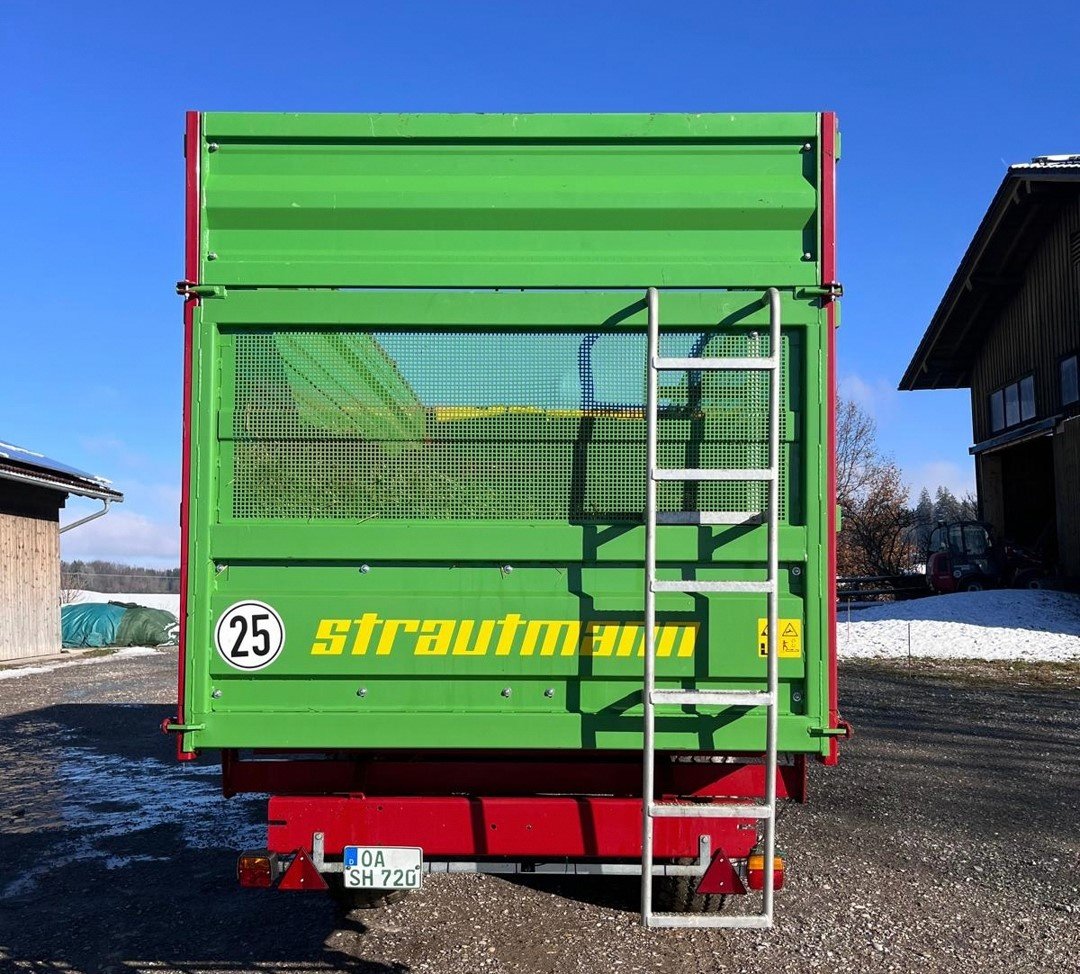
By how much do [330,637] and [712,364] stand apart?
5.50 ft

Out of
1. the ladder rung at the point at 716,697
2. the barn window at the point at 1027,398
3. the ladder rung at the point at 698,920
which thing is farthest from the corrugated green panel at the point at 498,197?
the barn window at the point at 1027,398

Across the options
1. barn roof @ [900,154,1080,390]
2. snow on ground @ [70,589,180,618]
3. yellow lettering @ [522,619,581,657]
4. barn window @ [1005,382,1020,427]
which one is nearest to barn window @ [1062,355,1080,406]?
barn window @ [1005,382,1020,427]

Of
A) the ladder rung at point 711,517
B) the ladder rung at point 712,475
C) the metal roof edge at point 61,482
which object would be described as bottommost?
the ladder rung at point 711,517

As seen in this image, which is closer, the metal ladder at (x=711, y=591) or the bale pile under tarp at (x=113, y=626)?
the metal ladder at (x=711, y=591)

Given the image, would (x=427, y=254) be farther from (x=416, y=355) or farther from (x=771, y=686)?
(x=771, y=686)

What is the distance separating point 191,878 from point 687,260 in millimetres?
4335

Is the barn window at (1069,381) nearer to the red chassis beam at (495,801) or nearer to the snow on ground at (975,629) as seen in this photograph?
the snow on ground at (975,629)

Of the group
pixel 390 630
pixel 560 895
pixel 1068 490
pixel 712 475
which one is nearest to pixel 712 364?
pixel 712 475

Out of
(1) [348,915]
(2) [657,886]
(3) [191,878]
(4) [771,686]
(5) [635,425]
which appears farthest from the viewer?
(3) [191,878]

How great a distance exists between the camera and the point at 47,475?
17.8 meters

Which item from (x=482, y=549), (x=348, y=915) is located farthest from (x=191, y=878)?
(x=482, y=549)

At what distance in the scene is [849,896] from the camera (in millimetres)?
4910

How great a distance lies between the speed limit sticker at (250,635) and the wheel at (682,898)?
82.9 inches

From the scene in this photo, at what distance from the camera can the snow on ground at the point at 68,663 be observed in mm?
15573
